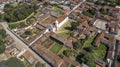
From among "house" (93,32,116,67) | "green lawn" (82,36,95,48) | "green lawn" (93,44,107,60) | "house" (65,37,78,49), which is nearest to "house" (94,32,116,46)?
"house" (93,32,116,67)

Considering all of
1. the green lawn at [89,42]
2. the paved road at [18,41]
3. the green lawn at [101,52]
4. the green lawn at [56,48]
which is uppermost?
the green lawn at [89,42]

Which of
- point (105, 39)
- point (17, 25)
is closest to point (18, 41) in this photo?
point (17, 25)

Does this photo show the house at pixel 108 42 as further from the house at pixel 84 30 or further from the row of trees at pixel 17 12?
the row of trees at pixel 17 12

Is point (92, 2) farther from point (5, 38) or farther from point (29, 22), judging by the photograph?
point (5, 38)

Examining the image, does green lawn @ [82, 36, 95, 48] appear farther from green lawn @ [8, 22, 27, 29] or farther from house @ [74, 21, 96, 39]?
green lawn @ [8, 22, 27, 29]

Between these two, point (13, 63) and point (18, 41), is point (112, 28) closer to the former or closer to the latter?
point (18, 41)

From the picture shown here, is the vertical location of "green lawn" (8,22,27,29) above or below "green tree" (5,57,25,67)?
below

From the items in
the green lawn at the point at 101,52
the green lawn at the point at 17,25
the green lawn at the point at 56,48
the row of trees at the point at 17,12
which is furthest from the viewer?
the row of trees at the point at 17,12

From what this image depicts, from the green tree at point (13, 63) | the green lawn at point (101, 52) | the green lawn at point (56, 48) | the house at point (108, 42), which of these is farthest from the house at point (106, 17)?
the green tree at point (13, 63)
